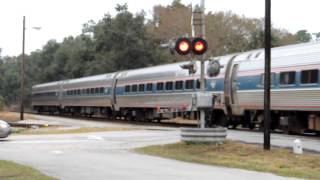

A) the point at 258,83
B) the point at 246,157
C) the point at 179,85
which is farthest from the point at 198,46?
the point at 179,85

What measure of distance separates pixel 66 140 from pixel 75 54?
72.6 metres

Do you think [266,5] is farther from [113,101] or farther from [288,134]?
[113,101]

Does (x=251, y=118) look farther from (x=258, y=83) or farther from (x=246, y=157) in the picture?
(x=246, y=157)

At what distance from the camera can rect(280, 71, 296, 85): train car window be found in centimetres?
2708

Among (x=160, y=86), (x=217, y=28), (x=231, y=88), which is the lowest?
(x=231, y=88)

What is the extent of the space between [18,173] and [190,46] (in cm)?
654

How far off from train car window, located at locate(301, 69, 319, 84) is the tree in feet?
192

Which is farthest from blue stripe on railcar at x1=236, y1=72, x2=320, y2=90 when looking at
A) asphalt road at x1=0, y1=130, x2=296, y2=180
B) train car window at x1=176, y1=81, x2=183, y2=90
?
train car window at x1=176, y1=81, x2=183, y2=90

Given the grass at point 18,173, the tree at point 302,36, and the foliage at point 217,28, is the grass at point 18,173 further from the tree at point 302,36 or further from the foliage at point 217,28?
the tree at point 302,36

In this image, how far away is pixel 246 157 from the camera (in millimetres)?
17375

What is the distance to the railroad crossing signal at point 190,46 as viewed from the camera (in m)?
18.8

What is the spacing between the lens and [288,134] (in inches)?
1081

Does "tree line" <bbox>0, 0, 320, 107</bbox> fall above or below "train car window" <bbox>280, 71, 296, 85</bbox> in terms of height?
above

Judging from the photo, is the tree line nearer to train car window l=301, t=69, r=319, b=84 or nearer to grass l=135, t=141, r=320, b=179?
train car window l=301, t=69, r=319, b=84
